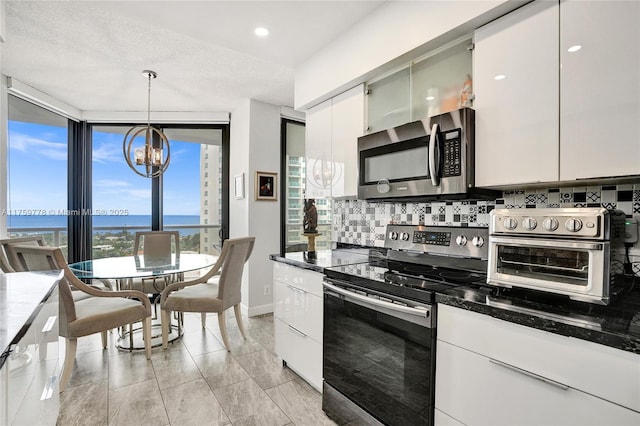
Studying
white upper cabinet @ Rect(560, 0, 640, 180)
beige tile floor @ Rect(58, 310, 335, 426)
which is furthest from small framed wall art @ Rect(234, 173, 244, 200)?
white upper cabinet @ Rect(560, 0, 640, 180)

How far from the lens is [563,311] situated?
1.03 meters

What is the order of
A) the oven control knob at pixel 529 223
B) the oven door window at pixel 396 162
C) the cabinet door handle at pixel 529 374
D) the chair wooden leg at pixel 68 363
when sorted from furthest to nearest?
1. the chair wooden leg at pixel 68 363
2. the oven door window at pixel 396 162
3. the oven control knob at pixel 529 223
4. the cabinet door handle at pixel 529 374

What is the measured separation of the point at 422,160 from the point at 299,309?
4.17 feet

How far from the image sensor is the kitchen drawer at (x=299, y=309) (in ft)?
6.63

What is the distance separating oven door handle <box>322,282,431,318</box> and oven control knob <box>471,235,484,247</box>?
49 centimetres

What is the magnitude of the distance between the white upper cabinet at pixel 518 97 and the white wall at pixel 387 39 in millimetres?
100

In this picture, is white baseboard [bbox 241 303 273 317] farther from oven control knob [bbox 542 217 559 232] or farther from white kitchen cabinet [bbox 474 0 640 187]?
oven control knob [bbox 542 217 559 232]

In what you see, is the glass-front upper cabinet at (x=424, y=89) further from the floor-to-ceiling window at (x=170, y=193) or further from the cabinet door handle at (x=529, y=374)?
the floor-to-ceiling window at (x=170, y=193)

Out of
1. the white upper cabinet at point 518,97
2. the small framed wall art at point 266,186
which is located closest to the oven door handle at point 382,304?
the white upper cabinet at point 518,97

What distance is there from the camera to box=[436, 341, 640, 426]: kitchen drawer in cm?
90

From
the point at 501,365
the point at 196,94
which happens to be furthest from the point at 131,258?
the point at 501,365

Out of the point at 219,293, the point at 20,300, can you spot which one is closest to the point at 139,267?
the point at 219,293

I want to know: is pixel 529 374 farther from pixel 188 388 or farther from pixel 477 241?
pixel 188 388

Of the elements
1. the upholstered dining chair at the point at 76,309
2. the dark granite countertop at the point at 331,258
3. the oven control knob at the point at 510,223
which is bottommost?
the upholstered dining chair at the point at 76,309
